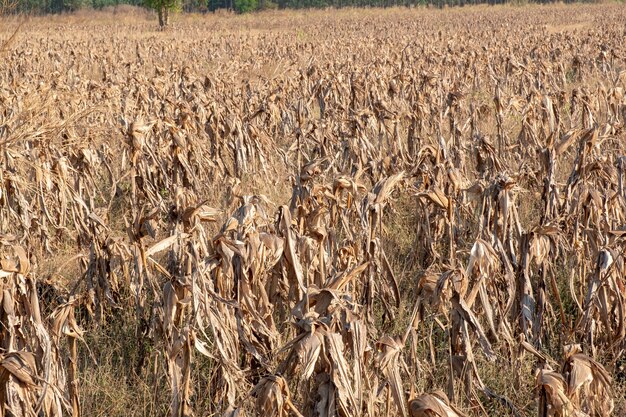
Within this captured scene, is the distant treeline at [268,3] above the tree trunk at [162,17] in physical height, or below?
above

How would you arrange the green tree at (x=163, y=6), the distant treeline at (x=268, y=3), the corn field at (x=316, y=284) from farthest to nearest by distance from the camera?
the distant treeline at (x=268, y=3) < the green tree at (x=163, y=6) < the corn field at (x=316, y=284)

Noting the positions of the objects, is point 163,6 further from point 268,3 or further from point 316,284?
point 268,3

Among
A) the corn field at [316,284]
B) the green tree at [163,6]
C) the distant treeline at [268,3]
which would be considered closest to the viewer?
the corn field at [316,284]

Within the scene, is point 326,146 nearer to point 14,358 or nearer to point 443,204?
point 443,204

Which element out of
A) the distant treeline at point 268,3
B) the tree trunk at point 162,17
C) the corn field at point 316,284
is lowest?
the corn field at point 316,284

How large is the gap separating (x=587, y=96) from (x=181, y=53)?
566 inches

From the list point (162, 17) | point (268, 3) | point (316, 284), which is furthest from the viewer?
point (268, 3)

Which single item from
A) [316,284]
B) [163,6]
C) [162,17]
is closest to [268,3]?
[162,17]

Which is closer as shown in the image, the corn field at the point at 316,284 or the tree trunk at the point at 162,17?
the corn field at the point at 316,284

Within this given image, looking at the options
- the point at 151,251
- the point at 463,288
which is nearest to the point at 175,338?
the point at 151,251

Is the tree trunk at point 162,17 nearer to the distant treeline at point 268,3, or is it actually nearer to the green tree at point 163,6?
the green tree at point 163,6

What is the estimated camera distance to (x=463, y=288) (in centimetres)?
274

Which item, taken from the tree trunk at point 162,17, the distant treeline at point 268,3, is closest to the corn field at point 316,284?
the tree trunk at point 162,17

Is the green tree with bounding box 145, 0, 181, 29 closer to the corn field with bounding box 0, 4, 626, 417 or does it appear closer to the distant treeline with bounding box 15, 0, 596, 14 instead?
the distant treeline with bounding box 15, 0, 596, 14
